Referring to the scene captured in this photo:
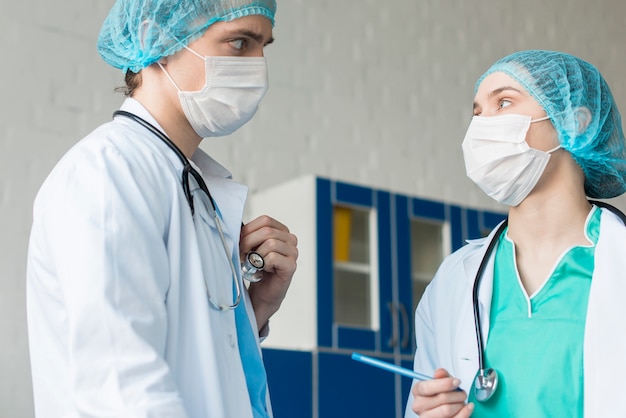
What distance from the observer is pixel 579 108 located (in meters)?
1.78

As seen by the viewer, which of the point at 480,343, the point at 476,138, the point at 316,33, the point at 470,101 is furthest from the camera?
the point at 470,101

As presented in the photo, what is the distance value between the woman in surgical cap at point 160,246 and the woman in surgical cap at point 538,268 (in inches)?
15.0

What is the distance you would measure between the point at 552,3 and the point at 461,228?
2.19 m

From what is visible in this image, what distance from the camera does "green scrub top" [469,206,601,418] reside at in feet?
5.08

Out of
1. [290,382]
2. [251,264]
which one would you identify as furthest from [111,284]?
[290,382]

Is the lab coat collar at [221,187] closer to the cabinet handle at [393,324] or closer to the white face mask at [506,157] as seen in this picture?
the white face mask at [506,157]

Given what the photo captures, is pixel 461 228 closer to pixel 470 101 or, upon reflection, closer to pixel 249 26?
pixel 470 101

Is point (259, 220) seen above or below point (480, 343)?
above

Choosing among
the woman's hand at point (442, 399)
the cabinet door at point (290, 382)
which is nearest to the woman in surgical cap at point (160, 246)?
the woman's hand at point (442, 399)

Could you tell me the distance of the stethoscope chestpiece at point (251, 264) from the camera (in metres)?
1.56

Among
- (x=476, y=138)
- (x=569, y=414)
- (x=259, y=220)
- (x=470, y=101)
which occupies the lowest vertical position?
(x=569, y=414)

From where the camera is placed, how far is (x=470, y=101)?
4.81 metres

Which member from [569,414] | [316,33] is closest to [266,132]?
[316,33]

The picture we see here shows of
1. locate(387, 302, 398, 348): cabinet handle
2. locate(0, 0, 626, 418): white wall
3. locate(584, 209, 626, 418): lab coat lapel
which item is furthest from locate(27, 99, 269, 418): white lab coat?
locate(387, 302, 398, 348): cabinet handle
